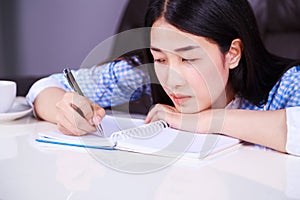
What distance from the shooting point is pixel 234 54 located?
1202mm

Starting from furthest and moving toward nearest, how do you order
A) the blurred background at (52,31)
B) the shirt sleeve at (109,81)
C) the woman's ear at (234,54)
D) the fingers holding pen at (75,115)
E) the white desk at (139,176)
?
the blurred background at (52,31) → the shirt sleeve at (109,81) → the woman's ear at (234,54) → the fingers holding pen at (75,115) → the white desk at (139,176)

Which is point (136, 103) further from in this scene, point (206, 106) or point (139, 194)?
point (139, 194)

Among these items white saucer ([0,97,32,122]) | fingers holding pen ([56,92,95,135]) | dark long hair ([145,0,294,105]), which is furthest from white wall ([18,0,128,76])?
fingers holding pen ([56,92,95,135])

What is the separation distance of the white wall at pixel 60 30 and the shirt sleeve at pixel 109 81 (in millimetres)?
1072

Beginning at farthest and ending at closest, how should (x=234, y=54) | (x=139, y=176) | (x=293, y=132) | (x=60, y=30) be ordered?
(x=60, y=30)
(x=234, y=54)
(x=293, y=132)
(x=139, y=176)

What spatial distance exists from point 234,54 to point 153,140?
35 cm

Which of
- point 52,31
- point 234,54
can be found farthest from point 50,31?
point 234,54

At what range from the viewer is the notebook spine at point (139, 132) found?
101 centimetres

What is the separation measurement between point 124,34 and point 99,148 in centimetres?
126

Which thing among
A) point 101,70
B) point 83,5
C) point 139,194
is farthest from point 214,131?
point 83,5

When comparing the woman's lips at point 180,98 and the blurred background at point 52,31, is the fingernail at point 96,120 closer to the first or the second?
the woman's lips at point 180,98

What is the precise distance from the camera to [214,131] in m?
1.07

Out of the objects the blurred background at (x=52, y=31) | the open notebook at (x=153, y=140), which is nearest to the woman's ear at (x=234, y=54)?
the open notebook at (x=153, y=140)

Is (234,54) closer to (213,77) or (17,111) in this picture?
(213,77)
